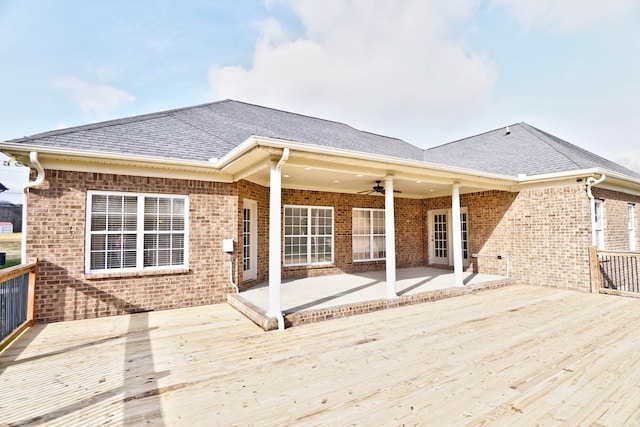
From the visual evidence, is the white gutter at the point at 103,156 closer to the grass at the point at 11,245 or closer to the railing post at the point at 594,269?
the railing post at the point at 594,269

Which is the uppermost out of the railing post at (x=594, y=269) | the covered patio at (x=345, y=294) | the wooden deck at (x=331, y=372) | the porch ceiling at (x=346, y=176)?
the porch ceiling at (x=346, y=176)

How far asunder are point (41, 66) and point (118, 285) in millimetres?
8633

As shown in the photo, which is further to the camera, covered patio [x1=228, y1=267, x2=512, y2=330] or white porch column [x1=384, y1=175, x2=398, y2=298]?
white porch column [x1=384, y1=175, x2=398, y2=298]

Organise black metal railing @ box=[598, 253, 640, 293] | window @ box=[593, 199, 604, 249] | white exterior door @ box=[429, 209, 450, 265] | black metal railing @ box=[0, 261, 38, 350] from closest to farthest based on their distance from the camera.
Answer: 1. black metal railing @ box=[0, 261, 38, 350]
2. black metal railing @ box=[598, 253, 640, 293]
3. window @ box=[593, 199, 604, 249]
4. white exterior door @ box=[429, 209, 450, 265]

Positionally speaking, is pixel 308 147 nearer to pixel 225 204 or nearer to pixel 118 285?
pixel 225 204

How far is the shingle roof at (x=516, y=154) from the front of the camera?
891 cm

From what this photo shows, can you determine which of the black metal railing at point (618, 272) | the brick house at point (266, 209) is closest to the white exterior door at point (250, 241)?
the brick house at point (266, 209)

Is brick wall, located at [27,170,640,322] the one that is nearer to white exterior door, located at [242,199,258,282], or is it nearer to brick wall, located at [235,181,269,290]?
brick wall, located at [235,181,269,290]

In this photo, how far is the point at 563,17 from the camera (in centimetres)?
852

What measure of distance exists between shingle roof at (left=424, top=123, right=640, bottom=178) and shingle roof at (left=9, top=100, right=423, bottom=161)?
1.91 m

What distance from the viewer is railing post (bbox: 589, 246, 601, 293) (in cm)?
748

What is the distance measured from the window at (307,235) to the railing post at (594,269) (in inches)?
265

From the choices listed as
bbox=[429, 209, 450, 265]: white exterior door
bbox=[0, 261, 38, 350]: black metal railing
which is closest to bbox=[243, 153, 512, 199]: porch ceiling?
bbox=[429, 209, 450, 265]: white exterior door

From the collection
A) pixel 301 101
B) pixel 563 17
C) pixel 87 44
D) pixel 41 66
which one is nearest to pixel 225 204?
pixel 87 44
